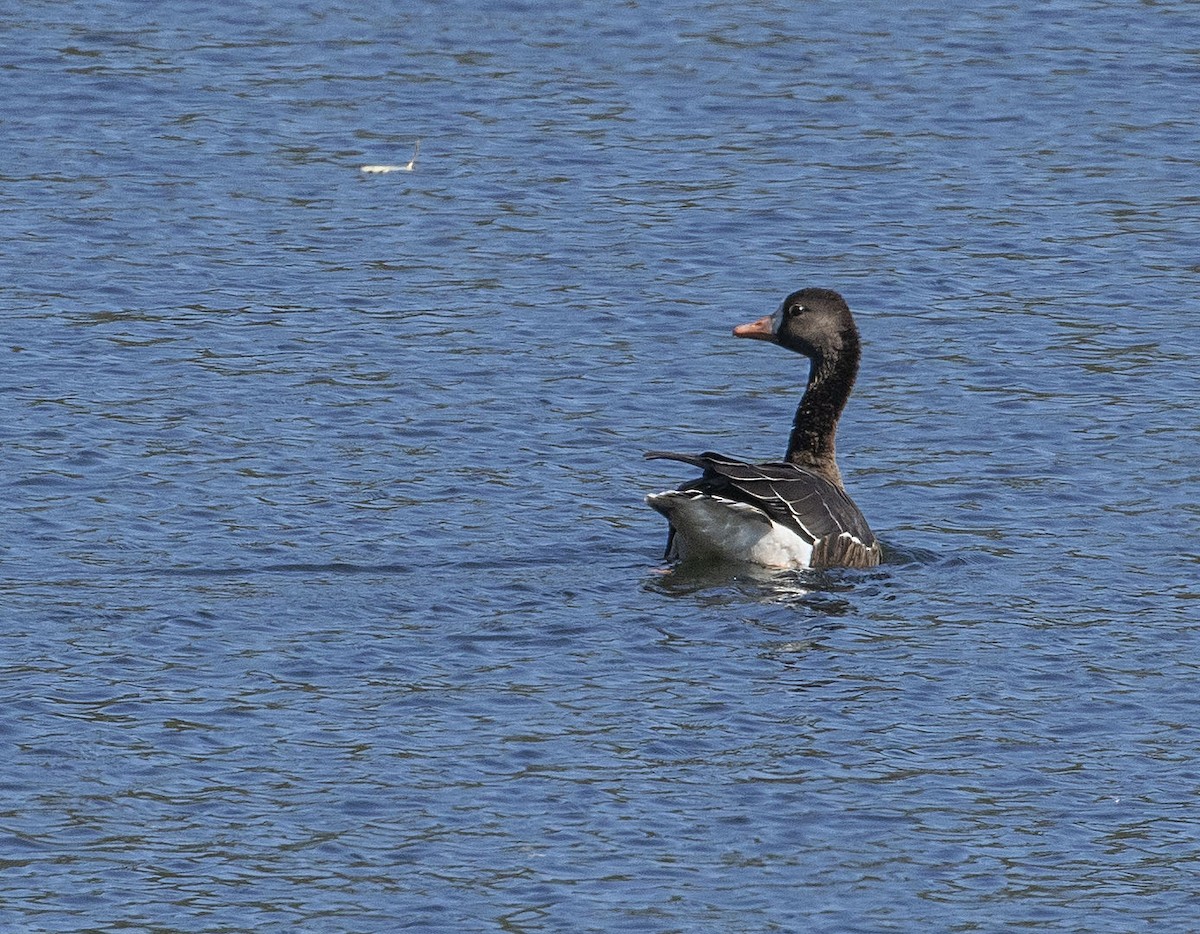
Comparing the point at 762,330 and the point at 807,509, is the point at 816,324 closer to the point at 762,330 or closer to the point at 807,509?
the point at 762,330

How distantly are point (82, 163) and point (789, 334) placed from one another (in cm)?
843

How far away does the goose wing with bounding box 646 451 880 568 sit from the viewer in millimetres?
13508

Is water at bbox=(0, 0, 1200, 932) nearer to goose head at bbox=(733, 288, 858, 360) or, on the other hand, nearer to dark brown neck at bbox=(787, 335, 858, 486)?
dark brown neck at bbox=(787, 335, 858, 486)

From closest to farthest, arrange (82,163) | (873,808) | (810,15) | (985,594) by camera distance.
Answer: (873,808), (985,594), (82,163), (810,15)

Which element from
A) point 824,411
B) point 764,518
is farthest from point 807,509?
point 824,411

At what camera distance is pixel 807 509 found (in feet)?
44.5

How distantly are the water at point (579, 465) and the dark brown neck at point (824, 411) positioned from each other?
514 mm

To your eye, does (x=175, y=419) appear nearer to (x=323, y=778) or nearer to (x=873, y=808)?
(x=323, y=778)

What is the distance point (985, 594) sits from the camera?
13.0m

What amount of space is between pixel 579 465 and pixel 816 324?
1.76 metres

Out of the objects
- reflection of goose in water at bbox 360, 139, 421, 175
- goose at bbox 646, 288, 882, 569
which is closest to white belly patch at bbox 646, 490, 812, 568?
goose at bbox 646, 288, 882, 569

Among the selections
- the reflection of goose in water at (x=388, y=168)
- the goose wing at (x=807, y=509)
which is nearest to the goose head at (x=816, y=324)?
the goose wing at (x=807, y=509)

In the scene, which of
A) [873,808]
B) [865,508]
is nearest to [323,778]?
[873,808]

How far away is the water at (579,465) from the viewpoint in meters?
9.55
